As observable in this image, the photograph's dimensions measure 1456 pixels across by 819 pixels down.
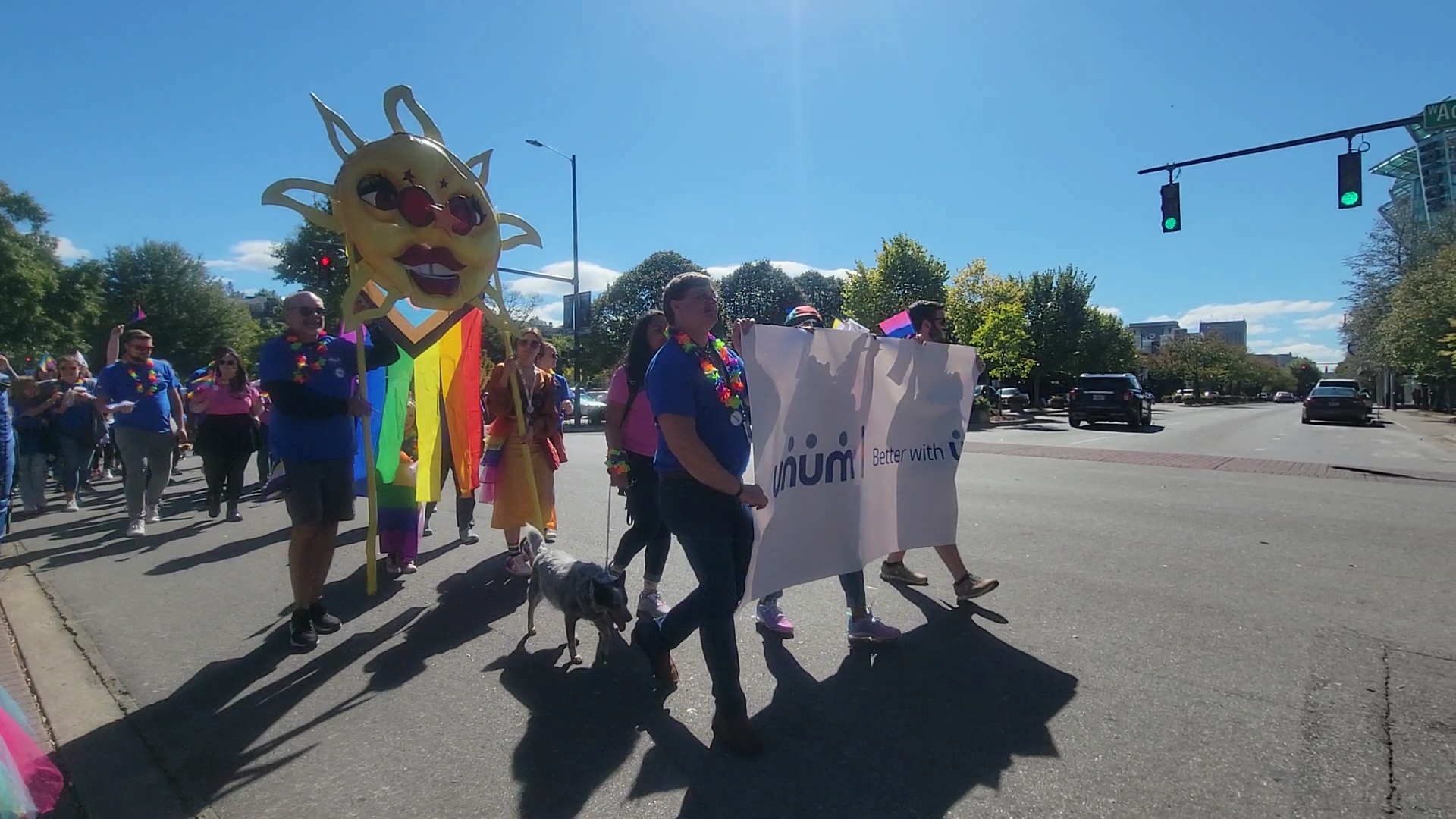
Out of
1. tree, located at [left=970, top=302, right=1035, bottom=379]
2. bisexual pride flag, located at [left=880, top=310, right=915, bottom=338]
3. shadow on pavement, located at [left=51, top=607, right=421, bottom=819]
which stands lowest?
shadow on pavement, located at [left=51, top=607, right=421, bottom=819]

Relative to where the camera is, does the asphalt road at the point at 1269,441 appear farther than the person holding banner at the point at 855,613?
Yes

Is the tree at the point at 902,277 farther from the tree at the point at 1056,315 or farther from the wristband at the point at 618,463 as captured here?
the wristband at the point at 618,463

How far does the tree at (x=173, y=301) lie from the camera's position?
4706 cm

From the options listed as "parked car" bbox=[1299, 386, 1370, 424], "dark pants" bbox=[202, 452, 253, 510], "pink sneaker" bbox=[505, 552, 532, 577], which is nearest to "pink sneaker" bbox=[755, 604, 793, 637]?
"pink sneaker" bbox=[505, 552, 532, 577]

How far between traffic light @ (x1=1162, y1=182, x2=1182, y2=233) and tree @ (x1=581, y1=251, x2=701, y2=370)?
35.4 meters

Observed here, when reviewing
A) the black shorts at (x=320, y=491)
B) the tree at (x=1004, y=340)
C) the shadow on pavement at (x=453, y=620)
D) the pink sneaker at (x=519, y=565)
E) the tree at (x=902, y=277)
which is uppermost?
the tree at (x=902, y=277)

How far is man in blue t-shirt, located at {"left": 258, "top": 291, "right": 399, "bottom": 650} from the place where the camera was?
3725 millimetres

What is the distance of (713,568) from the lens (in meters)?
2.84

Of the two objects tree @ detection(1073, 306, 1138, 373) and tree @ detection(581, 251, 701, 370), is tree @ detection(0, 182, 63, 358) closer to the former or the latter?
tree @ detection(581, 251, 701, 370)

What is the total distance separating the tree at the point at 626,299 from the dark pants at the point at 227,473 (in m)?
40.7

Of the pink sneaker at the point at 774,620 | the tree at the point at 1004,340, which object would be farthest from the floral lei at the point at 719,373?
the tree at the point at 1004,340

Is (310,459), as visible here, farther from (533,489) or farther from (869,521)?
(869,521)

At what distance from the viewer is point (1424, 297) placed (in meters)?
26.1

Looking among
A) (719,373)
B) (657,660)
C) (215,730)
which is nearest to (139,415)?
(215,730)
